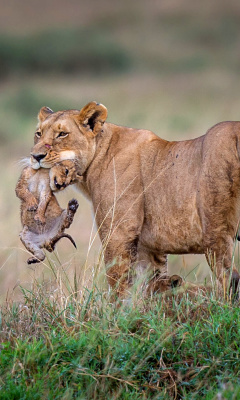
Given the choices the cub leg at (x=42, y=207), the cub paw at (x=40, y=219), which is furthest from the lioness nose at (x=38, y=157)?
the cub paw at (x=40, y=219)

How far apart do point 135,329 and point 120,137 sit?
1.72 metres

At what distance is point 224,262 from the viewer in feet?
18.1

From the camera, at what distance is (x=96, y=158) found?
6.18m

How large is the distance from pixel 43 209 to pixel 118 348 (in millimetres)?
1241

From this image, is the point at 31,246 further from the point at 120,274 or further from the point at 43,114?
the point at 43,114

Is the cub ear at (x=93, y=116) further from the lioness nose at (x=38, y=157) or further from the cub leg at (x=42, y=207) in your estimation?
the cub leg at (x=42, y=207)

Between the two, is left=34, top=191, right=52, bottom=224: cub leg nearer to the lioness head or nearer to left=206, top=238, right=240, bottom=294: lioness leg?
the lioness head

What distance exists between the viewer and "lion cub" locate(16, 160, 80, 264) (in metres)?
5.48

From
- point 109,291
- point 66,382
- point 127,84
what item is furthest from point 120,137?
point 127,84

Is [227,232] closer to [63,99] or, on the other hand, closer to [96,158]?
[96,158]

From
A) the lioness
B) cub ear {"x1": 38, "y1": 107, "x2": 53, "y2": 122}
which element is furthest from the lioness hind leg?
cub ear {"x1": 38, "y1": 107, "x2": 53, "y2": 122}

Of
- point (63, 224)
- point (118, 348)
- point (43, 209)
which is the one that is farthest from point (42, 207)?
point (118, 348)

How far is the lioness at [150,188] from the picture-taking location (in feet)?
17.9

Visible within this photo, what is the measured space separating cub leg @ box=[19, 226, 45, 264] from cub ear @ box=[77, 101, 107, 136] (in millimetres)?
919
